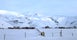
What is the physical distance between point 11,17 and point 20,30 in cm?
3048

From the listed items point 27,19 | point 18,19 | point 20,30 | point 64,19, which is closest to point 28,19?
point 27,19

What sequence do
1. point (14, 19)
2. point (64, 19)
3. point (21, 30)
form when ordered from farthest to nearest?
point (64, 19)
point (14, 19)
point (21, 30)

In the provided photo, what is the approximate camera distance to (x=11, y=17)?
67312 mm

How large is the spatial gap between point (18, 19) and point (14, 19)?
2024 mm

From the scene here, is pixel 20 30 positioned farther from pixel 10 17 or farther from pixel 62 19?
pixel 62 19

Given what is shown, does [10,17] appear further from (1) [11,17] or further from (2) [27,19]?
(2) [27,19]

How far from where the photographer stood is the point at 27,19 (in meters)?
72.1

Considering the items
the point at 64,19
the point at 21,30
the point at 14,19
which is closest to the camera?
the point at 21,30

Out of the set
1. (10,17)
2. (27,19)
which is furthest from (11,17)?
(27,19)

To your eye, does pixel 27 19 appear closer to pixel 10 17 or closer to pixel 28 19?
pixel 28 19

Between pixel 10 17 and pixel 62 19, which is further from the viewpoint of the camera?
pixel 62 19

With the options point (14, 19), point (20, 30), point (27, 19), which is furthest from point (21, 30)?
point (27, 19)

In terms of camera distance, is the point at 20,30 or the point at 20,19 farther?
the point at 20,19

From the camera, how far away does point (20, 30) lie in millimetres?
37250
